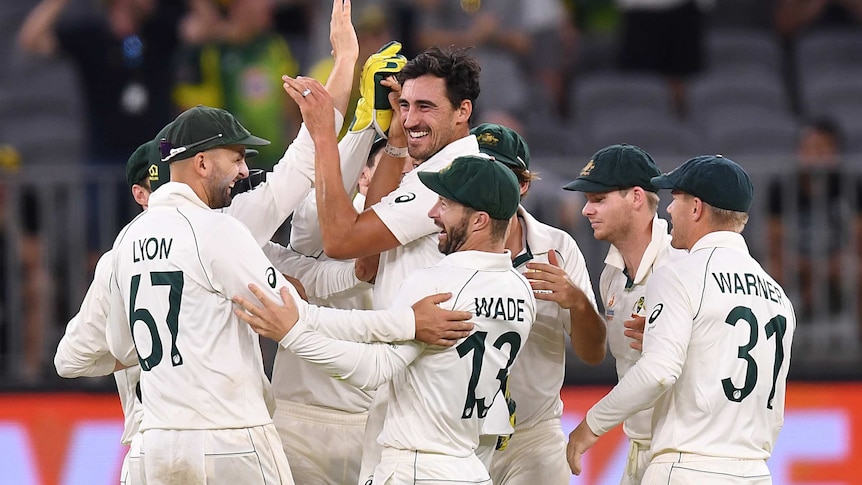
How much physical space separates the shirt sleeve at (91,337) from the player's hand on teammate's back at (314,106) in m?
1.05

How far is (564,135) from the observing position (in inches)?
466

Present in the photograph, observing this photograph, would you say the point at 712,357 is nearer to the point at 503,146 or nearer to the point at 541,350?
the point at 541,350

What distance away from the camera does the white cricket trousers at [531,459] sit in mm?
6367

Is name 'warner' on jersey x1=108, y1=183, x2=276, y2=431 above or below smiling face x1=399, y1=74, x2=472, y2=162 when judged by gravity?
below

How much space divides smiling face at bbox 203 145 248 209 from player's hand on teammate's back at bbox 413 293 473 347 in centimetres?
102

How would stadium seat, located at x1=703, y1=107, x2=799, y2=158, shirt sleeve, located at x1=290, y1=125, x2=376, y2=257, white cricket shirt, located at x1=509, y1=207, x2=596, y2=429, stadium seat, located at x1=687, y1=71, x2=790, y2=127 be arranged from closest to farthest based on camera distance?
shirt sleeve, located at x1=290, y1=125, x2=376, y2=257, white cricket shirt, located at x1=509, y1=207, x2=596, y2=429, stadium seat, located at x1=703, y1=107, x2=799, y2=158, stadium seat, located at x1=687, y1=71, x2=790, y2=127

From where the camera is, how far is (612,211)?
245 inches

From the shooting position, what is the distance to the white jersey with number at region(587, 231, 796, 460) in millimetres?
5504

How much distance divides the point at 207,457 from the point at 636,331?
76.6 inches

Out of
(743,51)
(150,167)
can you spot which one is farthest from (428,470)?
(743,51)

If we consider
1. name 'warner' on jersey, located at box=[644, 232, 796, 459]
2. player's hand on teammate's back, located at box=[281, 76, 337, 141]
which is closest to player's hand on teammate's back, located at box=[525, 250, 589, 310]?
name 'warner' on jersey, located at box=[644, 232, 796, 459]

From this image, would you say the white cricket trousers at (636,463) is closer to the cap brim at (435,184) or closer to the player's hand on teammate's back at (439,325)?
the player's hand on teammate's back at (439,325)

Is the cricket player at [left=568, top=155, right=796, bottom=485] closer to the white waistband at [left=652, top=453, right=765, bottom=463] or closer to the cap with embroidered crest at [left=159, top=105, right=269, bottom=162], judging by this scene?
the white waistband at [left=652, top=453, right=765, bottom=463]

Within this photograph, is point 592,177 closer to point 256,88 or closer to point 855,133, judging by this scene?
point 256,88
